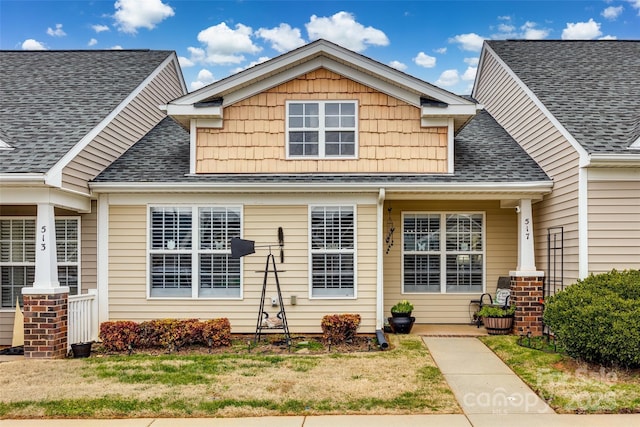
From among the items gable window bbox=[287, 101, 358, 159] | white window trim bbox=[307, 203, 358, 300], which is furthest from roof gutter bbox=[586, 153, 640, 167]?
gable window bbox=[287, 101, 358, 159]

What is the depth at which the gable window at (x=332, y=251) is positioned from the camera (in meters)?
10.5

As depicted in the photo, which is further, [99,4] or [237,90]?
[99,4]

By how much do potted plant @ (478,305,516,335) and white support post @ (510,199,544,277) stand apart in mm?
671

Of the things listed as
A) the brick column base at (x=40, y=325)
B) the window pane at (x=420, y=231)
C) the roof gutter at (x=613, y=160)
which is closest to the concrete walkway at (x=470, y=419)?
the brick column base at (x=40, y=325)

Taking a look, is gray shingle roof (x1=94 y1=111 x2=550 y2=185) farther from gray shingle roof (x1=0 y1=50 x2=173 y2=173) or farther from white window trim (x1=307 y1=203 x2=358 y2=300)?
gray shingle roof (x1=0 y1=50 x2=173 y2=173)

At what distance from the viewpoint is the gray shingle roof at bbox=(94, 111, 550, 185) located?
10.5m

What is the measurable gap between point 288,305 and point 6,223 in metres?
5.25

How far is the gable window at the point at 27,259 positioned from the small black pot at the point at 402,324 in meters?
5.64

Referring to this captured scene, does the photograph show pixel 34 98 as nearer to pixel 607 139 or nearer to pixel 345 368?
pixel 345 368

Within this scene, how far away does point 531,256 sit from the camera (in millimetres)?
10438

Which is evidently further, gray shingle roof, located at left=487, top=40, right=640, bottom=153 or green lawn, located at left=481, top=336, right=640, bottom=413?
gray shingle roof, located at left=487, top=40, right=640, bottom=153

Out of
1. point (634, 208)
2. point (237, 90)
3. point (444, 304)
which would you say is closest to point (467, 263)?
point (444, 304)

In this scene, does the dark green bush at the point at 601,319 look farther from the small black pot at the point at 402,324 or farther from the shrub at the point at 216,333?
the shrub at the point at 216,333

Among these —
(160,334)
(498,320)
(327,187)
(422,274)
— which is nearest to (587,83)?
(422,274)
